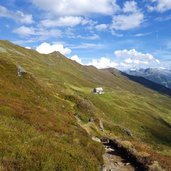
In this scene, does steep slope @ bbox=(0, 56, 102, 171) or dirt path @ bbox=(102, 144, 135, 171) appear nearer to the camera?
steep slope @ bbox=(0, 56, 102, 171)

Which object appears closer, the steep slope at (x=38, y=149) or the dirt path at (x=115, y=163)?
the steep slope at (x=38, y=149)

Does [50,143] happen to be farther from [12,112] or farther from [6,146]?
[12,112]

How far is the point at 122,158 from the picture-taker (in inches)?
1032

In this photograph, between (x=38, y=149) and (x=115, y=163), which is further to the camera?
(x=115, y=163)

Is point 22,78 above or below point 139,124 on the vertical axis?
above

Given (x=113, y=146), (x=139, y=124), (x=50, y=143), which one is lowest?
(x=139, y=124)

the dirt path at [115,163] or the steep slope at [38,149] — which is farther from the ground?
the steep slope at [38,149]

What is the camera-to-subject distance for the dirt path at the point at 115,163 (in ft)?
73.3

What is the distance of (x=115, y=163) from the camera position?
2391 cm

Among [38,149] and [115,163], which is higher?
[38,149]

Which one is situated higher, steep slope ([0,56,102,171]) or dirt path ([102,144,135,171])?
steep slope ([0,56,102,171])

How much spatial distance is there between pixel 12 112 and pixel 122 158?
11338 millimetres

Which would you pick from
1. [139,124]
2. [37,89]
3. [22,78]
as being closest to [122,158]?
[37,89]

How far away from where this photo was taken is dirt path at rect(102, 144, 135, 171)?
22.3 metres
